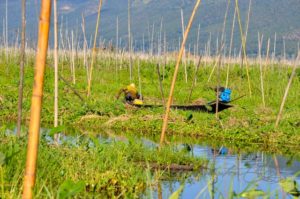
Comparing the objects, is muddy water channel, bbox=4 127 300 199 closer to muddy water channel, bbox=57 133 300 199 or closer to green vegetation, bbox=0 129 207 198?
muddy water channel, bbox=57 133 300 199

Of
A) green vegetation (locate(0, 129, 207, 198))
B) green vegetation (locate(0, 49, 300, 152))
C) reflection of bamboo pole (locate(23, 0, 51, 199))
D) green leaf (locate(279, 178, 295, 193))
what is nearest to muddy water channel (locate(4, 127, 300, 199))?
green vegetation (locate(0, 129, 207, 198))

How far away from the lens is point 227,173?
9.05m

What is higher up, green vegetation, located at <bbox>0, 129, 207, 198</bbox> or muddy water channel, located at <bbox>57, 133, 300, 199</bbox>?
green vegetation, located at <bbox>0, 129, 207, 198</bbox>

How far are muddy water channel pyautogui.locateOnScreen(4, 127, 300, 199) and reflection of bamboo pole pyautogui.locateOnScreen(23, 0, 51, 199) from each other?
2.14 meters

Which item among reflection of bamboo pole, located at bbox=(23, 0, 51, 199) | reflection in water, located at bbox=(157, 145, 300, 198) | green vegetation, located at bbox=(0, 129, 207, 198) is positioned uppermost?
reflection of bamboo pole, located at bbox=(23, 0, 51, 199)

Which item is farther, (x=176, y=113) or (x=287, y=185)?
(x=176, y=113)

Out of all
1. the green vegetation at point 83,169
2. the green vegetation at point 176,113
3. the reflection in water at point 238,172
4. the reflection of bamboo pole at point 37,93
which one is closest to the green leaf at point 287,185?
the reflection of bamboo pole at point 37,93

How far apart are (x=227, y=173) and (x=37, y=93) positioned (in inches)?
210

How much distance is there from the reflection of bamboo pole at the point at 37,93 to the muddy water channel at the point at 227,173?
2.14 meters

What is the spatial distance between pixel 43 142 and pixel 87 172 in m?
0.90

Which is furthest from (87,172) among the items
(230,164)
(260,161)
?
(260,161)

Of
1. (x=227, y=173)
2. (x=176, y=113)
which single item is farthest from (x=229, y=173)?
(x=176, y=113)

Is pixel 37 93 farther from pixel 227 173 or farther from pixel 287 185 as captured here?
pixel 227 173

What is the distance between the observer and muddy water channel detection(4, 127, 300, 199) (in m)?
7.61
